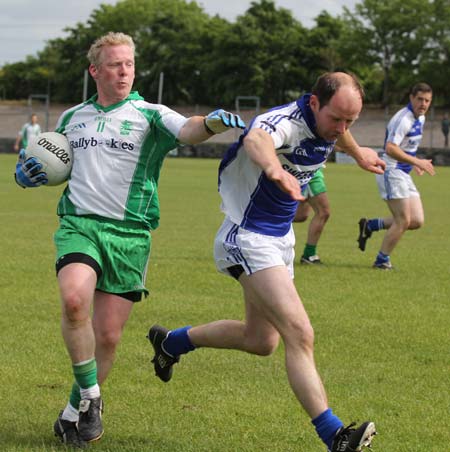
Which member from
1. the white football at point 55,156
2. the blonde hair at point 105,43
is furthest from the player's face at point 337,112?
the white football at point 55,156

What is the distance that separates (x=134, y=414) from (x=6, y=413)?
745mm

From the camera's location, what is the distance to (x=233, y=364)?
7480 mm

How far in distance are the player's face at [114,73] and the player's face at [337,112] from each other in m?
1.09

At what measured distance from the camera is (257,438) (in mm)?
5699

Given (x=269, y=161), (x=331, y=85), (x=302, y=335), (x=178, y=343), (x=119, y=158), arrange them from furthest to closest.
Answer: (x=178, y=343), (x=119, y=158), (x=331, y=85), (x=302, y=335), (x=269, y=161)

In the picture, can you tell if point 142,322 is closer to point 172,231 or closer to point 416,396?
point 416,396

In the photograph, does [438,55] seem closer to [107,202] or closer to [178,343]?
[178,343]

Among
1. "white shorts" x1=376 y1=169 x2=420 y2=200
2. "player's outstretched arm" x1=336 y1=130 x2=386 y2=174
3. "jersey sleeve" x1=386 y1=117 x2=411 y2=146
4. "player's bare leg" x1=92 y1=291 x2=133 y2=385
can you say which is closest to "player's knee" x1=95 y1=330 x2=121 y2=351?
"player's bare leg" x1=92 y1=291 x2=133 y2=385

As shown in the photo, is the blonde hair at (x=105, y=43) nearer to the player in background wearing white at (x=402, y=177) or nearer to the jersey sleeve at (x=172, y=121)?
the jersey sleeve at (x=172, y=121)

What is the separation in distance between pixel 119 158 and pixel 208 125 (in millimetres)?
582

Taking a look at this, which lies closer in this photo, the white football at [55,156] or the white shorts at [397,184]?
the white football at [55,156]

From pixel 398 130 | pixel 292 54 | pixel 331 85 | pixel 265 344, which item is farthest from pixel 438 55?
pixel 331 85

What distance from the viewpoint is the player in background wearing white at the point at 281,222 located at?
16.6ft

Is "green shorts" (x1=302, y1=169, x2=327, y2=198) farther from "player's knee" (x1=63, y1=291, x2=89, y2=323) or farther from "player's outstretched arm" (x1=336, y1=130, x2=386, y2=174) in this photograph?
"player's knee" (x1=63, y1=291, x2=89, y2=323)
